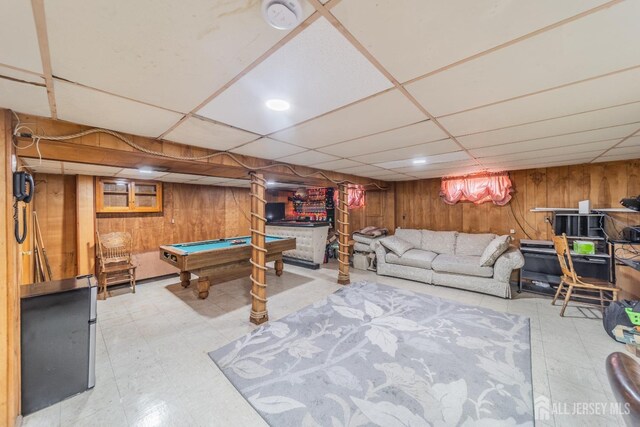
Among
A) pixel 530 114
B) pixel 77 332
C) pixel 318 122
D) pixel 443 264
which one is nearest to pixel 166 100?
pixel 318 122

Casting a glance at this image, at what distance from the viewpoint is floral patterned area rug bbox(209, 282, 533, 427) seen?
173 cm

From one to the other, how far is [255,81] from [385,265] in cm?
463

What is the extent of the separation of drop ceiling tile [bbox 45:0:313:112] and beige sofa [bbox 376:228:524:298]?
178 inches

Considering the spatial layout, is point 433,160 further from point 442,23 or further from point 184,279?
Answer: point 184,279

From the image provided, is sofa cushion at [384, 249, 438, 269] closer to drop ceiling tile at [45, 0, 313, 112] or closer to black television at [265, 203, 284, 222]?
black television at [265, 203, 284, 222]

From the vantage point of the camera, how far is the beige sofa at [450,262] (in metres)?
3.91

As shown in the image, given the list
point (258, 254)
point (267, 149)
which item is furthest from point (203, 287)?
point (267, 149)

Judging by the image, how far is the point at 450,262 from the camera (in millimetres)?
4344

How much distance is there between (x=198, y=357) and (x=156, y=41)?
263 cm

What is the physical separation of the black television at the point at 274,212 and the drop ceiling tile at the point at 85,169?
4275 millimetres

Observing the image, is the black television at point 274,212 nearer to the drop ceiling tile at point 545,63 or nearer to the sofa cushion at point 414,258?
the sofa cushion at point 414,258

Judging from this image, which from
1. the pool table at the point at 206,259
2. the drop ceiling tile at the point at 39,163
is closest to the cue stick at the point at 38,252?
the drop ceiling tile at the point at 39,163

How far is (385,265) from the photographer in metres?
5.16

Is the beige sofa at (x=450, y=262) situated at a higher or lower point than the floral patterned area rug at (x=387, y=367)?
higher
